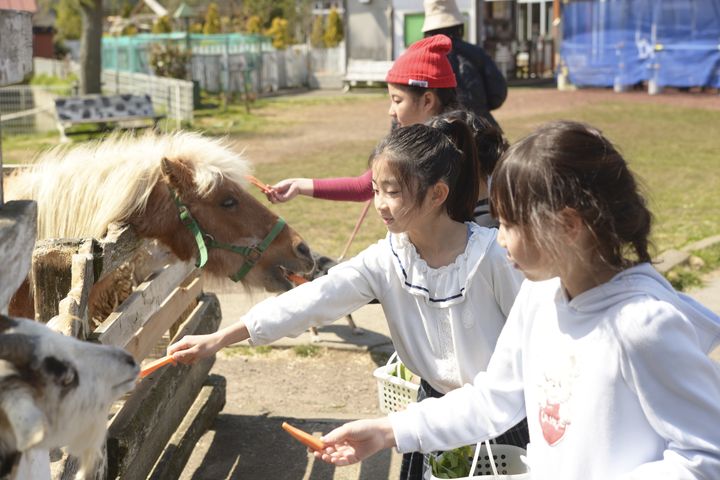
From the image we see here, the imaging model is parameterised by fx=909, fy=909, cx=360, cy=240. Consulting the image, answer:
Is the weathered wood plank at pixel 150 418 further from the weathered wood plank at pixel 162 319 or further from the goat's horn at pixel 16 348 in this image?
the goat's horn at pixel 16 348

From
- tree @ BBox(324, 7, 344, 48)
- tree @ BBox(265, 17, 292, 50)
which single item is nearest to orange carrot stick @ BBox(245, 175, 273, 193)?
tree @ BBox(265, 17, 292, 50)

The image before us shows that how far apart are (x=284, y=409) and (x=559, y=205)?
3620 millimetres

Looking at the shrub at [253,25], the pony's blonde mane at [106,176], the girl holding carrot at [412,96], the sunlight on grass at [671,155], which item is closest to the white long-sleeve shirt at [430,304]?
the sunlight on grass at [671,155]

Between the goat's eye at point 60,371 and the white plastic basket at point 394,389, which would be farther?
the white plastic basket at point 394,389

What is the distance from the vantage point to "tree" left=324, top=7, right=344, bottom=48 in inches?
1544

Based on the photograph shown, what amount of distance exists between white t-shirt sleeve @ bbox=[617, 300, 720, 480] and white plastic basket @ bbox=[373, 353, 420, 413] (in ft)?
5.41

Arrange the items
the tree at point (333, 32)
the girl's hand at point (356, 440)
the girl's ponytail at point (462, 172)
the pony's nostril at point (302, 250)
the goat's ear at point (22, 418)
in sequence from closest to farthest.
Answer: the goat's ear at point (22, 418) → the girl's hand at point (356, 440) → the girl's ponytail at point (462, 172) → the pony's nostril at point (302, 250) → the tree at point (333, 32)

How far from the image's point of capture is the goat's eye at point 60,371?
167 centimetres

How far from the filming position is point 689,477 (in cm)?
171

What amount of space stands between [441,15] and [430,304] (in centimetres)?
314

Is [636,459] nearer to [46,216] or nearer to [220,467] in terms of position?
→ [46,216]

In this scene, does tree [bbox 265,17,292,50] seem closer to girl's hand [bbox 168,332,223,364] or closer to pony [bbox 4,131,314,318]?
pony [bbox 4,131,314,318]

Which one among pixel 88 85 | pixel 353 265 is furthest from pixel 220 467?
pixel 88 85

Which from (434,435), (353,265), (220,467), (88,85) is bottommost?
(220,467)
